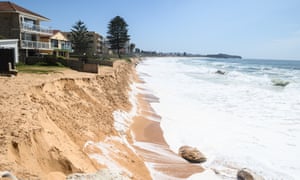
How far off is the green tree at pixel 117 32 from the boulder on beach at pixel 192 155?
53.2 metres

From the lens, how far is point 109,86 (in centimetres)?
1745

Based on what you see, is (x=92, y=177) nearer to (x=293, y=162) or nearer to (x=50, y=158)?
(x=50, y=158)

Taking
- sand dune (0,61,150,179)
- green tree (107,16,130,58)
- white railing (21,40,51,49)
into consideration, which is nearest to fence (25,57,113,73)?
white railing (21,40,51,49)

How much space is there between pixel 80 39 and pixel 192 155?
130ft

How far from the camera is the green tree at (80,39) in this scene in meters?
43.3

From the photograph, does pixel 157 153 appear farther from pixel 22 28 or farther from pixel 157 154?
pixel 22 28

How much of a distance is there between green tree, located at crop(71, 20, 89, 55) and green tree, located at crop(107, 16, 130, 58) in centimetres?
1390

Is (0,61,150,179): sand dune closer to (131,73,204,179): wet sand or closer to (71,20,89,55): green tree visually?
(131,73,204,179): wet sand

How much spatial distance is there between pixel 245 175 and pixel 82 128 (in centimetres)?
654

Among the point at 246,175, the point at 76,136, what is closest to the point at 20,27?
the point at 76,136

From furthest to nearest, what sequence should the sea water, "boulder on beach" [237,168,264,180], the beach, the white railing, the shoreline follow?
the white railing
the sea water
the shoreline
"boulder on beach" [237,168,264,180]
the beach

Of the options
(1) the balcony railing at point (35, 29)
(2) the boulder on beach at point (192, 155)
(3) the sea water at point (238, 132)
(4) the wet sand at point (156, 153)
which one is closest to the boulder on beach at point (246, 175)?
(3) the sea water at point (238, 132)

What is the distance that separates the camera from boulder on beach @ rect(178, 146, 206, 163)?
915 centimetres

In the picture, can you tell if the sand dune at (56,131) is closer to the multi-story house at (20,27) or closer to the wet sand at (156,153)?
the wet sand at (156,153)
